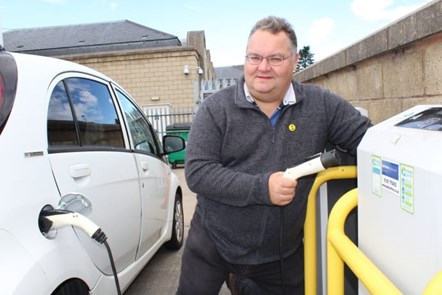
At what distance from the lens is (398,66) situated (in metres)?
3.06

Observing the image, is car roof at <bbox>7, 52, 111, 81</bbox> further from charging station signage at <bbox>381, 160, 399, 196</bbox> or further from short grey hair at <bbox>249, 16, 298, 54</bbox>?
charging station signage at <bbox>381, 160, 399, 196</bbox>

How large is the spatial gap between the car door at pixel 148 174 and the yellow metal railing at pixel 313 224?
153 centimetres

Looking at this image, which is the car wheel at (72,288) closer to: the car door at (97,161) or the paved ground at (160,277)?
the car door at (97,161)

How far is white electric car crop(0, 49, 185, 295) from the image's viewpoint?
Answer: 1701mm

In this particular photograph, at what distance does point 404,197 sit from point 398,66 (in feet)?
7.04

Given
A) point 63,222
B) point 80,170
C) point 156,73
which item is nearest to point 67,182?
point 80,170

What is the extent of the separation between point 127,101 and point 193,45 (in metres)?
18.2

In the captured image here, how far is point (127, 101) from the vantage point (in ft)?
12.5

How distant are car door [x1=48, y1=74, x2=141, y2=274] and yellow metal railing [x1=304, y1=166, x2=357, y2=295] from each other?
1091mm

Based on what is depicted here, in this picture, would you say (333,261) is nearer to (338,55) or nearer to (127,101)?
(127,101)

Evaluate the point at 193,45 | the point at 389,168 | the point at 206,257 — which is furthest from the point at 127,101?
the point at 193,45

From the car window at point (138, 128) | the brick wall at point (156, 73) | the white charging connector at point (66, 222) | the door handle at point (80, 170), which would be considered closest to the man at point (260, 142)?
the white charging connector at point (66, 222)

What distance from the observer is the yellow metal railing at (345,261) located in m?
1.19

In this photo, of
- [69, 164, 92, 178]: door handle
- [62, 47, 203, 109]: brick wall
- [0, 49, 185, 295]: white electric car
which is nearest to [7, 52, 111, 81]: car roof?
[0, 49, 185, 295]: white electric car
